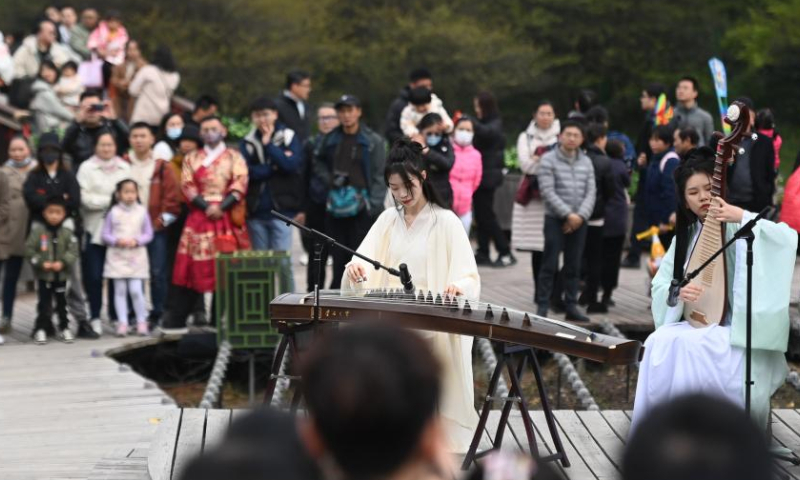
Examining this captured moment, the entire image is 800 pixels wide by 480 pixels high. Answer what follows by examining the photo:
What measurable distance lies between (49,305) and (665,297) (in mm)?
5527

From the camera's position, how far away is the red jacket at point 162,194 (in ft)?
36.5

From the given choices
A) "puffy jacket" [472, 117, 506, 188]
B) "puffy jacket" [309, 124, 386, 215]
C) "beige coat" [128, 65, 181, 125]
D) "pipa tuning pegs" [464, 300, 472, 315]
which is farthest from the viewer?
"beige coat" [128, 65, 181, 125]

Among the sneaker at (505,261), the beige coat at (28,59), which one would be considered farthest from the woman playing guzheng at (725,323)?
the beige coat at (28,59)

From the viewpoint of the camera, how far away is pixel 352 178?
36.4ft

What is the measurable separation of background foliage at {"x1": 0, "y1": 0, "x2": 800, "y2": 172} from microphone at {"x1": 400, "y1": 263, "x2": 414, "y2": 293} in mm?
15576

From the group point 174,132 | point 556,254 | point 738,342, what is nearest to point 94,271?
point 174,132

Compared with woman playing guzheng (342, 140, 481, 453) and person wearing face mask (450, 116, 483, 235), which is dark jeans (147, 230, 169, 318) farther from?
woman playing guzheng (342, 140, 481, 453)

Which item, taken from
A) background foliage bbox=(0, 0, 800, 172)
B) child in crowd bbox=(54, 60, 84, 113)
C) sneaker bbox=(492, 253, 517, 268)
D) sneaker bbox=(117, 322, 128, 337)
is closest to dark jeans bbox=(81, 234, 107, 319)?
sneaker bbox=(117, 322, 128, 337)

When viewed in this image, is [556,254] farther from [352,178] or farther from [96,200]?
[96,200]

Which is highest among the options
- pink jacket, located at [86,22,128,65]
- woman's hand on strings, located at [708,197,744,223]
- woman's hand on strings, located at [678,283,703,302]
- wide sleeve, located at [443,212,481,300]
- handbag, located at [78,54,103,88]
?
pink jacket, located at [86,22,128,65]

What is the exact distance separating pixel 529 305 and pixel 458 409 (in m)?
4.99

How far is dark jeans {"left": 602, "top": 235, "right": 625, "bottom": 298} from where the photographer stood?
11.9 metres

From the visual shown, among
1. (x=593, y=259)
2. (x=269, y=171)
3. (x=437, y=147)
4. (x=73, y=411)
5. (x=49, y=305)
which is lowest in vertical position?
(x=73, y=411)

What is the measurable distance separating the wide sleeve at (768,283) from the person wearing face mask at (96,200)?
224 inches
